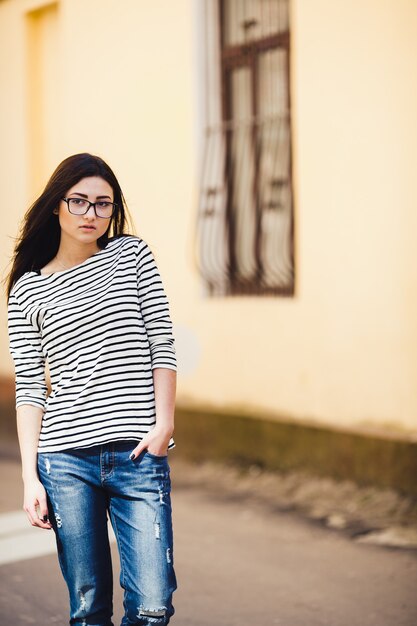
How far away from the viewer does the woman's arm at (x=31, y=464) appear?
2.91 meters

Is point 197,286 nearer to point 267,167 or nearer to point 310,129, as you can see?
point 267,167

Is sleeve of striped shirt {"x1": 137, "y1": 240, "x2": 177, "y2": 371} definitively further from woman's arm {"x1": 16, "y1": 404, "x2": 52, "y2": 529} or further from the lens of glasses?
woman's arm {"x1": 16, "y1": 404, "x2": 52, "y2": 529}

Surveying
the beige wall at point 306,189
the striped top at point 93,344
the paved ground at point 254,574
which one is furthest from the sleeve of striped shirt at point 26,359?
the beige wall at point 306,189

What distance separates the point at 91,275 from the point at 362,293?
3846 millimetres

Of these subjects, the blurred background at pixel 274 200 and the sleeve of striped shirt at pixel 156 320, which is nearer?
the sleeve of striped shirt at pixel 156 320

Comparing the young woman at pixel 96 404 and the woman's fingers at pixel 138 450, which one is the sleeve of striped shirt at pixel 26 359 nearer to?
the young woman at pixel 96 404

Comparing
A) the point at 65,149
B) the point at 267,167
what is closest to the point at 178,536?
the point at 267,167

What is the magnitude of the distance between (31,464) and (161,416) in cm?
40

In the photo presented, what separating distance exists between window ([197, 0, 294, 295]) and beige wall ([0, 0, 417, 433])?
0.13 m

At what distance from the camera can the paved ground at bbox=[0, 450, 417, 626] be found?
15.0ft

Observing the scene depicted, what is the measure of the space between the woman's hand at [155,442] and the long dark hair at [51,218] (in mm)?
623

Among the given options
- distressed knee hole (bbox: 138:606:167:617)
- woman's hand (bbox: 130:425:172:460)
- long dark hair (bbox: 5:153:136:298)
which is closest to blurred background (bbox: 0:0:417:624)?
long dark hair (bbox: 5:153:136:298)

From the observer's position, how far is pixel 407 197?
20.5ft

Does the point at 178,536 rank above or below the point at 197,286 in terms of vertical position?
below
